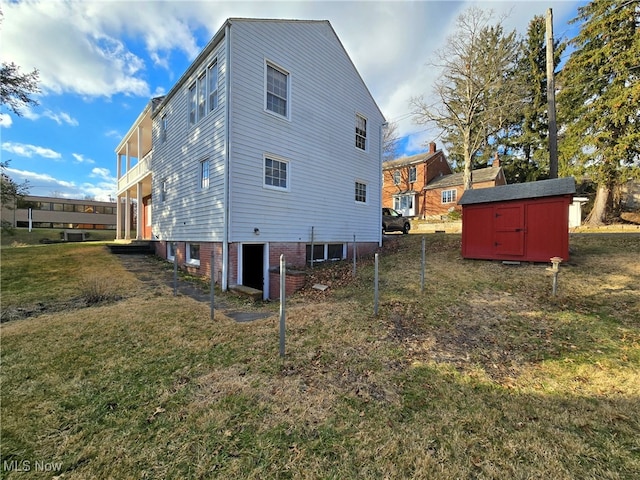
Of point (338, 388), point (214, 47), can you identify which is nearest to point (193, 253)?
point (214, 47)

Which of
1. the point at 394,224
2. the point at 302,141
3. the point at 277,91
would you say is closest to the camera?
the point at 277,91

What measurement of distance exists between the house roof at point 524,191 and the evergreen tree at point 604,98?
11.2 meters

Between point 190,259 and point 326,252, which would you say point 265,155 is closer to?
point 326,252

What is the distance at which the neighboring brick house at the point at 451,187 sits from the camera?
88.5ft

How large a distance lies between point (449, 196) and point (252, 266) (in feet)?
78.5

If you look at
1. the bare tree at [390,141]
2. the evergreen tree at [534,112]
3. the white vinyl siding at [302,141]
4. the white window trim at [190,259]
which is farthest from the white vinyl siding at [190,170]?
the evergreen tree at [534,112]

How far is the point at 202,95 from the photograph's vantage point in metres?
10.0

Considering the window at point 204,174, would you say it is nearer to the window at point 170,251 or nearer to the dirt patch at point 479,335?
the window at point 170,251

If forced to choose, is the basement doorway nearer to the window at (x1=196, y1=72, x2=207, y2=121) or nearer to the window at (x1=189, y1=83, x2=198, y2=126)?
the window at (x1=196, y1=72, x2=207, y2=121)

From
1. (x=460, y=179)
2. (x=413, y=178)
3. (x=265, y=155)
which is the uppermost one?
(x=413, y=178)

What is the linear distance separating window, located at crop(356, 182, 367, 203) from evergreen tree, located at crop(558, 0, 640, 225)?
14.0 metres

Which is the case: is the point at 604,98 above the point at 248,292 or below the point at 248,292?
above

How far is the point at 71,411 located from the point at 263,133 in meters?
8.25

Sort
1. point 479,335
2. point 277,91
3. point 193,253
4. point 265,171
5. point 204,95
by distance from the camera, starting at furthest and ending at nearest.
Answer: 1. point 193,253
2. point 204,95
3. point 277,91
4. point 265,171
5. point 479,335
